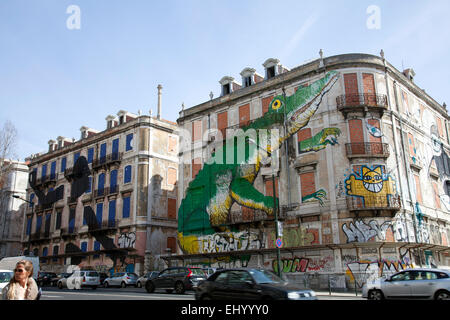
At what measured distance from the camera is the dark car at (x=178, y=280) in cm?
2150

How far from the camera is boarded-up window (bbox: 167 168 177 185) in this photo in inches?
1660

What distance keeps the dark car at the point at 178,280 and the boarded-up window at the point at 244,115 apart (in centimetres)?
1362

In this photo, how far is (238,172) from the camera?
104 ft

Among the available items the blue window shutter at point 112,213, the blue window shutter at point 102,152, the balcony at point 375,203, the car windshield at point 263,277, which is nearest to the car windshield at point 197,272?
the balcony at point 375,203

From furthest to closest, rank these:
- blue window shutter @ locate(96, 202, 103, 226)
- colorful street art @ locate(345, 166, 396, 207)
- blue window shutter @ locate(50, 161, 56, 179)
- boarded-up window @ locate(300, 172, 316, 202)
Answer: blue window shutter @ locate(50, 161, 56, 179) → blue window shutter @ locate(96, 202, 103, 226) → boarded-up window @ locate(300, 172, 316, 202) → colorful street art @ locate(345, 166, 396, 207)

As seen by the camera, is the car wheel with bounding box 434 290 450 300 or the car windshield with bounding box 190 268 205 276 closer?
the car wheel with bounding box 434 290 450 300

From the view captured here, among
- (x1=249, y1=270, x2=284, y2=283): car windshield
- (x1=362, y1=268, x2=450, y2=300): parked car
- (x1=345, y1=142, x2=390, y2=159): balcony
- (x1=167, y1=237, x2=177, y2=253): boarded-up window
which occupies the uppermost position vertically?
(x1=345, y1=142, x2=390, y2=159): balcony

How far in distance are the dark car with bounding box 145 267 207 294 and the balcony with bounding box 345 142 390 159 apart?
12.5 m

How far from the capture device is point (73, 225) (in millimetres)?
44500

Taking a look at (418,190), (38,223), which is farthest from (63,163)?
(418,190)

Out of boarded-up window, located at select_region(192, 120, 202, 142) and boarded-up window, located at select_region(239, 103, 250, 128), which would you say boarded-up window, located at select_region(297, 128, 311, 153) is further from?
boarded-up window, located at select_region(192, 120, 202, 142)

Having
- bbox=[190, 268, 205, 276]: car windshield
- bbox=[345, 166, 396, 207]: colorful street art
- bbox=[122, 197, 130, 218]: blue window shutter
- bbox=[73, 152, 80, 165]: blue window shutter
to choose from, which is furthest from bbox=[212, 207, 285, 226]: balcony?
bbox=[73, 152, 80, 165]: blue window shutter
